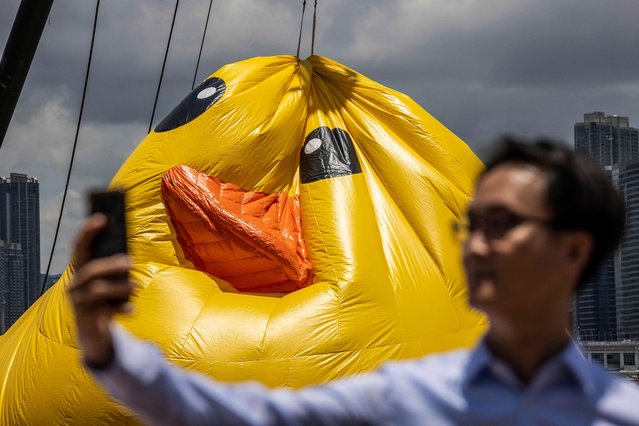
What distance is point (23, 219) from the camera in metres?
89.3

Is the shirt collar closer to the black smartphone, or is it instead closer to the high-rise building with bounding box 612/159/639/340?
the black smartphone

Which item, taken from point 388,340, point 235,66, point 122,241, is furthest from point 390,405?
point 235,66

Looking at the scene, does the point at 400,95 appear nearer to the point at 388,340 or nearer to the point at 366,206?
the point at 366,206

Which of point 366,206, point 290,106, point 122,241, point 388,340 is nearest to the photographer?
point 122,241

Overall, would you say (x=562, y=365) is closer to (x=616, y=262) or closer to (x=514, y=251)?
(x=514, y=251)

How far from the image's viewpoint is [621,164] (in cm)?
7744

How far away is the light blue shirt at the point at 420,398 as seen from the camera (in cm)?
144

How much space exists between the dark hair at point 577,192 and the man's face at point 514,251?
0.02 metres

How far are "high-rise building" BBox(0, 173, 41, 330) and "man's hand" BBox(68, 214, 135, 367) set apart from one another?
279 ft

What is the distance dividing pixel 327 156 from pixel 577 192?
6750 millimetres

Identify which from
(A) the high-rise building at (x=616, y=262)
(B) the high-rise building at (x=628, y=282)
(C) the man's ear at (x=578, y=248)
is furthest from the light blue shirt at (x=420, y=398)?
(A) the high-rise building at (x=616, y=262)

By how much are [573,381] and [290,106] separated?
23.5 feet

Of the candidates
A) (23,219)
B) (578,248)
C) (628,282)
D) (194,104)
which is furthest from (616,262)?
(578,248)

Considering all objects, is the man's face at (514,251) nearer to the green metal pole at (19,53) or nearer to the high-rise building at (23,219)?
the green metal pole at (19,53)
